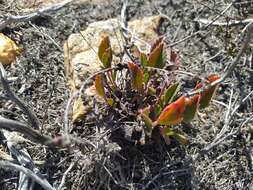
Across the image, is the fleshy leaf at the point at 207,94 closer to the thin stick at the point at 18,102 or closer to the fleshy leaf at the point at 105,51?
the fleshy leaf at the point at 105,51

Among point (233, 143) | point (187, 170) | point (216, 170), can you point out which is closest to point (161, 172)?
point (187, 170)

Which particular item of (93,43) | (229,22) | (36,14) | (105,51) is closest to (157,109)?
(105,51)

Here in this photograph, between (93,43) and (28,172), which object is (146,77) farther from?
(28,172)

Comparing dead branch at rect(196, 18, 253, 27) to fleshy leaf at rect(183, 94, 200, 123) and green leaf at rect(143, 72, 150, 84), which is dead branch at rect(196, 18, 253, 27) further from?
fleshy leaf at rect(183, 94, 200, 123)

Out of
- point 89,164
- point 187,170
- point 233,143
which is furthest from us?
point 233,143

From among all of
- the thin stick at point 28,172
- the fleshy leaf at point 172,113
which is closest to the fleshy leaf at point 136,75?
the fleshy leaf at point 172,113

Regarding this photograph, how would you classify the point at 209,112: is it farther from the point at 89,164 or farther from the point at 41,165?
the point at 41,165
